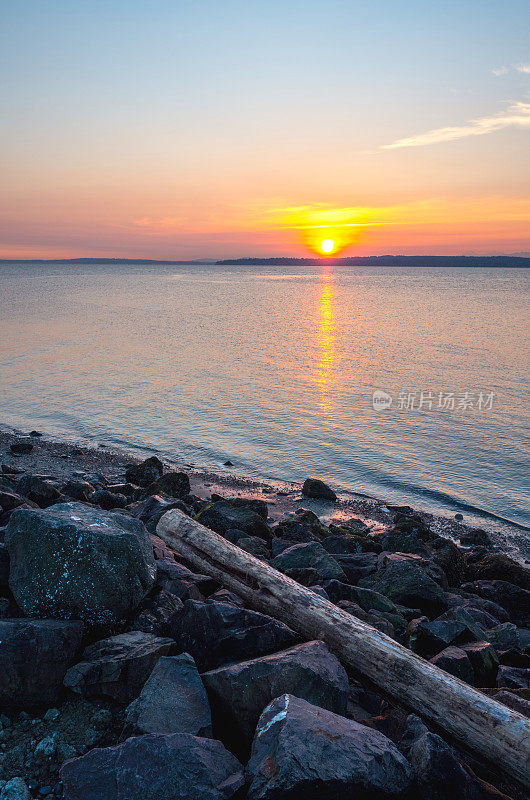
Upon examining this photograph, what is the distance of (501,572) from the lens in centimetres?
1239

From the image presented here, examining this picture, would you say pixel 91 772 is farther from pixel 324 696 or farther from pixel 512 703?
pixel 512 703

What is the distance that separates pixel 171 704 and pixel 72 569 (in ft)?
5.75

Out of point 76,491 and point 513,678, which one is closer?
point 513,678

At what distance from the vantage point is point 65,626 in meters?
5.46

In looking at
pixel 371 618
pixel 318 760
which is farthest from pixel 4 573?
pixel 371 618

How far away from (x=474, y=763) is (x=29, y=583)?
14.7 ft

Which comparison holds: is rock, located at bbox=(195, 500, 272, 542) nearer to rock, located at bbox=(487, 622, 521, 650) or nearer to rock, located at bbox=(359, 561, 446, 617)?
rock, located at bbox=(359, 561, 446, 617)

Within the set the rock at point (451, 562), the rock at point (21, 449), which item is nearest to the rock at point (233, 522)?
the rock at point (451, 562)

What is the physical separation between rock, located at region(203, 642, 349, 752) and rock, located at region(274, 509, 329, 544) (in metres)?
6.60

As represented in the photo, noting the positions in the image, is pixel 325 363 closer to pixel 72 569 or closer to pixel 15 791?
pixel 72 569

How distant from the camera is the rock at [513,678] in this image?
22.0ft

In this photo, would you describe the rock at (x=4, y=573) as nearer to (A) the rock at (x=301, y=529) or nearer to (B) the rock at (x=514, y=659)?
(B) the rock at (x=514, y=659)

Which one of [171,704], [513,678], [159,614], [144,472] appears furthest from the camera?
[144,472]

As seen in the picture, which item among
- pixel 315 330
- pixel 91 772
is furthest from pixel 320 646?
pixel 315 330
